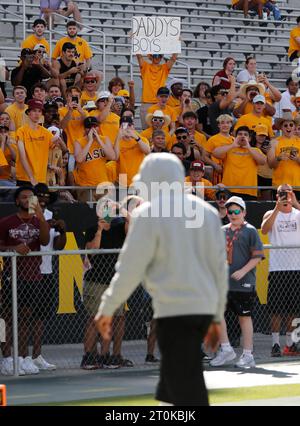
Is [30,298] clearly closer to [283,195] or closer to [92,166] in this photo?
[92,166]

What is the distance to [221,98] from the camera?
1891cm

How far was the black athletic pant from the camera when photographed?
7.11m

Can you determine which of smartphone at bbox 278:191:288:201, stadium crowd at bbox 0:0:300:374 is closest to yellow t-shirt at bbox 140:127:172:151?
stadium crowd at bbox 0:0:300:374

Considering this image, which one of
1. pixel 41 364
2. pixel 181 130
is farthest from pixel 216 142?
pixel 41 364

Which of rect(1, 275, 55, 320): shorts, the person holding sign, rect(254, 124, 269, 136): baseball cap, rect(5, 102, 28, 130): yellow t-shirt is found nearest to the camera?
rect(1, 275, 55, 320): shorts

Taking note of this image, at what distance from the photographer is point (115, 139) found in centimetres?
1596

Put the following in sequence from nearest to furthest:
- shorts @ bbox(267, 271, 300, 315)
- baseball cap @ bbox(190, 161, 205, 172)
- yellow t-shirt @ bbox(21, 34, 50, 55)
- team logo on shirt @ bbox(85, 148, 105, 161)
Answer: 1. shorts @ bbox(267, 271, 300, 315)
2. baseball cap @ bbox(190, 161, 205, 172)
3. team logo on shirt @ bbox(85, 148, 105, 161)
4. yellow t-shirt @ bbox(21, 34, 50, 55)

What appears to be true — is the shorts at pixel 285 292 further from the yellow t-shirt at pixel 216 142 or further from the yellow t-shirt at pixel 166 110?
the yellow t-shirt at pixel 166 110

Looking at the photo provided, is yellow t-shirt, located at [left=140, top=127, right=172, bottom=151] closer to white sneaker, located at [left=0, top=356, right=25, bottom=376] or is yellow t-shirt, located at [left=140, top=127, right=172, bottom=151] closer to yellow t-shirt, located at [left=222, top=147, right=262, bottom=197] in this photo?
yellow t-shirt, located at [left=222, top=147, right=262, bottom=197]

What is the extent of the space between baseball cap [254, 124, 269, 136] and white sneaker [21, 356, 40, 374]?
6.24 meters

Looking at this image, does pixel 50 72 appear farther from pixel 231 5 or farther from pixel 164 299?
pixel 164 299

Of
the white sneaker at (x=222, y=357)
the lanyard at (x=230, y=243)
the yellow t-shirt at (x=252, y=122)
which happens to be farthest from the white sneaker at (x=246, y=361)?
the yellow t-shirt at (x=252, y=122)

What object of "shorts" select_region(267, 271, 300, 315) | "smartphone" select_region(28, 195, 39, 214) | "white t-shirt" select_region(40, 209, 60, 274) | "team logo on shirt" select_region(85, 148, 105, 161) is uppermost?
"team logo on shirt" select_region(85, 148, 105, 161)

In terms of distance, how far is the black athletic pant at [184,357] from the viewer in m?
7.11
